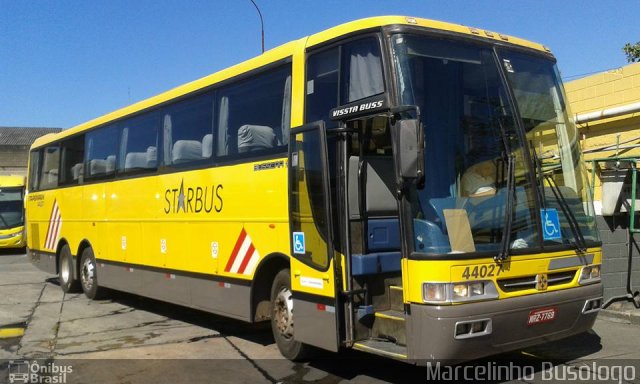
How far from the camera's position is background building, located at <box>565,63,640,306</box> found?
30.5 ft

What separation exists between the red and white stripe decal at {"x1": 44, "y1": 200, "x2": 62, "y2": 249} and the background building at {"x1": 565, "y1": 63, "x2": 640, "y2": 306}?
35.8 ft

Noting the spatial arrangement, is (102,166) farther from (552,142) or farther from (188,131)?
(552,142)

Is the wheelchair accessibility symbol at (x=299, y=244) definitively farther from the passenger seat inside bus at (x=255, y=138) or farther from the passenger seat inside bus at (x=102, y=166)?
the passenger seat inside bus at (x=102, y=166)

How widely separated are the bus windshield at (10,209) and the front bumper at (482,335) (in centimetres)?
2485

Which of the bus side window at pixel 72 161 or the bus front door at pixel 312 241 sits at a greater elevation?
the bus side window at pixel 72 161

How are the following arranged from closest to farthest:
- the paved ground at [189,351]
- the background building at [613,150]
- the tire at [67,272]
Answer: the paved ground at [189,351], the background building at [613,150], the tire at [67,272]

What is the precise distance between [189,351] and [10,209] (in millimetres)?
21808

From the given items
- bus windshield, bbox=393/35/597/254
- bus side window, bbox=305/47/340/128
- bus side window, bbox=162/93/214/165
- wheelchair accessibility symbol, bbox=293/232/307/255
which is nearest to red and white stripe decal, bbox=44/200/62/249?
bus side window, bbox=162/93/214/165

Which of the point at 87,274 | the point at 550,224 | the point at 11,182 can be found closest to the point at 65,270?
the point at 87,274

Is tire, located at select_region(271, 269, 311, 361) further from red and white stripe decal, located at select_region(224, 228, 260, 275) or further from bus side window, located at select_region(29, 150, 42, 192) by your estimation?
bus side window, located at select_region(29, 150, 42, 192)

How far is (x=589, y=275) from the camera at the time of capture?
19.5 feet

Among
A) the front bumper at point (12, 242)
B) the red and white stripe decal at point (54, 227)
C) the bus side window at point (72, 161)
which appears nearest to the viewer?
the bus side window at point (72, 161)

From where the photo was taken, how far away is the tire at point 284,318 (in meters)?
6.70

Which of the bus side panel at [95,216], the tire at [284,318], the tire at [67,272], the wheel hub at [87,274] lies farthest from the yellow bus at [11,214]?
the tire at [284,318]
